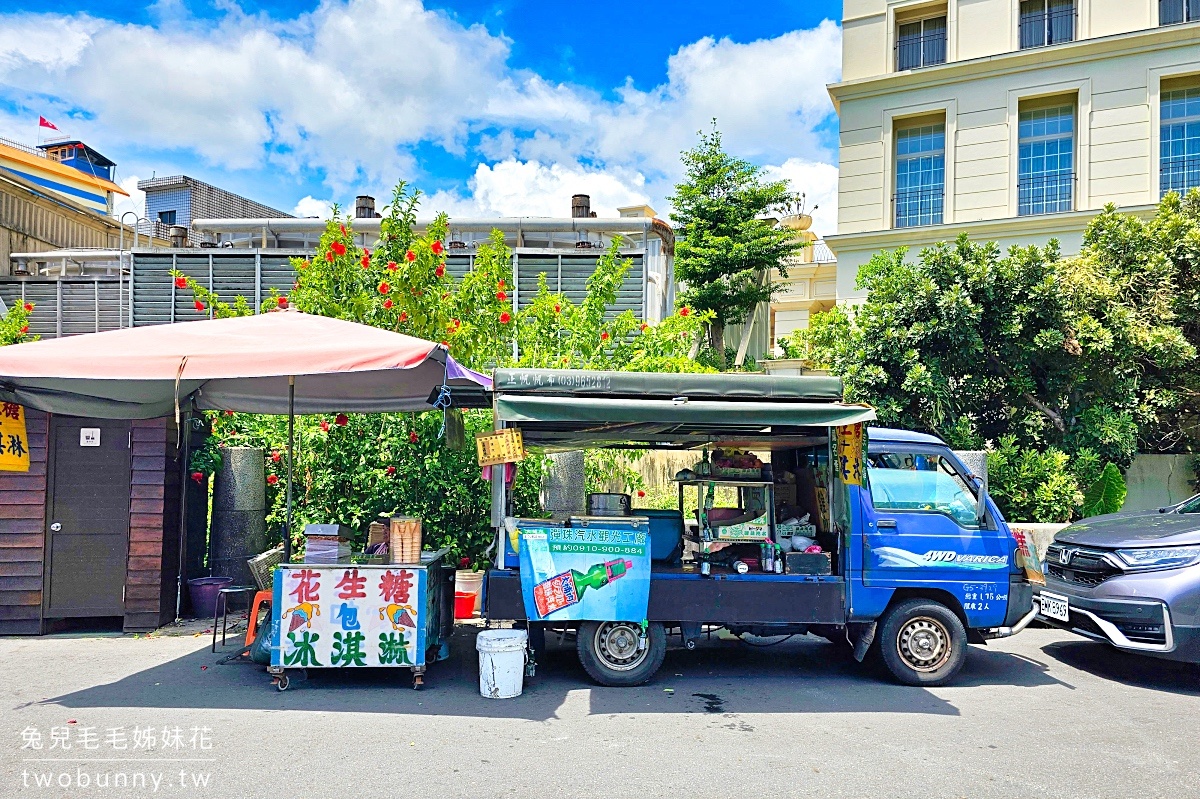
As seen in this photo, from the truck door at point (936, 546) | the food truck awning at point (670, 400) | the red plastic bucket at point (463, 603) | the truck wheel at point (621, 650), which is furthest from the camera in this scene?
the red plastic bucket at point (463, 603)

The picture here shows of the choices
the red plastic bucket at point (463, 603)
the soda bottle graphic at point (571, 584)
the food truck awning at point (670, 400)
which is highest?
the food truck awning at point (670, 400)

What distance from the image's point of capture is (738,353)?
1064 inches

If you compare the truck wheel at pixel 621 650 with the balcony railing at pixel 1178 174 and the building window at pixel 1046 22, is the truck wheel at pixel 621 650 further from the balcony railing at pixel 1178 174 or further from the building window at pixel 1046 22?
the building window at pixel 1046 22

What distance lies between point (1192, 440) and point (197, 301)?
15037mm

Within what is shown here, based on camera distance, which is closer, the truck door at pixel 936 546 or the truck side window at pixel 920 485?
the truck door at pixel 936 546

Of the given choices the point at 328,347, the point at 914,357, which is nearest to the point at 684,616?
the point at 328,347

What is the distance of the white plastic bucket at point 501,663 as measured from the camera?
676cm

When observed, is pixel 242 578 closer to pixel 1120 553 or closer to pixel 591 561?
pixel 591 561

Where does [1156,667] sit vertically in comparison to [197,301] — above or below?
below

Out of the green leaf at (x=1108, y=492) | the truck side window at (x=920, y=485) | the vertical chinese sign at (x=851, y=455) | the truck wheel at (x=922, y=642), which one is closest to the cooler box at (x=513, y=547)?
the vertical chinese sign at (x=851, y=455)

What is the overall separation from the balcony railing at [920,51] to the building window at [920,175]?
4.88 feet

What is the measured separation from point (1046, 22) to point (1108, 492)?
1223 centimetres

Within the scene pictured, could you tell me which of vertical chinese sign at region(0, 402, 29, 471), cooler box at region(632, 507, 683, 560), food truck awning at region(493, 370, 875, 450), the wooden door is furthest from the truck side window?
vertical chinese sign at region(0, 402, 29, 471)

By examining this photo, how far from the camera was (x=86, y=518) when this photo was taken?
28.8 feet
